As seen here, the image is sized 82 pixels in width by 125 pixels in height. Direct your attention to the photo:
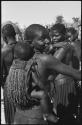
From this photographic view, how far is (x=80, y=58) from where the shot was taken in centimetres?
480

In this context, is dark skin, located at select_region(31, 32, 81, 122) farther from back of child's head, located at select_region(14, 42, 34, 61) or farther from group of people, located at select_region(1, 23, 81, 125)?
back of child's head, located at select_region(14, 42, 34, 61)

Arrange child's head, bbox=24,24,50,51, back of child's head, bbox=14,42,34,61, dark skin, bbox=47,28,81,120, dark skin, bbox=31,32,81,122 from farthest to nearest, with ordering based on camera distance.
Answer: dark skin, bbox=47,28,81,120 < child's head, bbox=24,24,50,51 < back of child's head, bbox=14,42,34,61 < dark skin, bbox=31,32,81,122

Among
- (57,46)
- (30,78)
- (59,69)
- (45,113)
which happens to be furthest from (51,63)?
(57,46)

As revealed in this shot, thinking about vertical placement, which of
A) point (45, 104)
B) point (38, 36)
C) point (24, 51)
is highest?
point (38, 36)

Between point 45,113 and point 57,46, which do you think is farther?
point 57,46

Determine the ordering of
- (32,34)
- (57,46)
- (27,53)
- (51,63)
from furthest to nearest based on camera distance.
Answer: (57,46), (32,34), (27,53), (51,63)

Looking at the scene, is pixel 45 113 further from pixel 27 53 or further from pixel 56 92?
pixel 56 92

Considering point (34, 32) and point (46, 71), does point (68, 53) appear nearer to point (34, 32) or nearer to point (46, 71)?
point (34, 32)

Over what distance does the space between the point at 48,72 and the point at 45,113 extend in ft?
1.27

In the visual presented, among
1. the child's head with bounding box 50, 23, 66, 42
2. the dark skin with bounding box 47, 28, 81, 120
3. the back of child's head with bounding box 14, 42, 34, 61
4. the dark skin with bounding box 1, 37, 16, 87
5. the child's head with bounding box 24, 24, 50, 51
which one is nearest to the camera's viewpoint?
the back of child's head with bounding box 14, 42, 34, 61

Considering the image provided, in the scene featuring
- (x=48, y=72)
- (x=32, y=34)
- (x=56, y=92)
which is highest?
(x=32, y=34)

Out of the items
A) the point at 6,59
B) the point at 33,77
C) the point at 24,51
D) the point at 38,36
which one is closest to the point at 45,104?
the point at 33,77

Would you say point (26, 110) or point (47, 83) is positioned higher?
point (47, 83)

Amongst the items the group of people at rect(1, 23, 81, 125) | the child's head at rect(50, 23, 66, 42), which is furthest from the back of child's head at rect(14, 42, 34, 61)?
the child's head at rect(50, 23, 66, 42)
